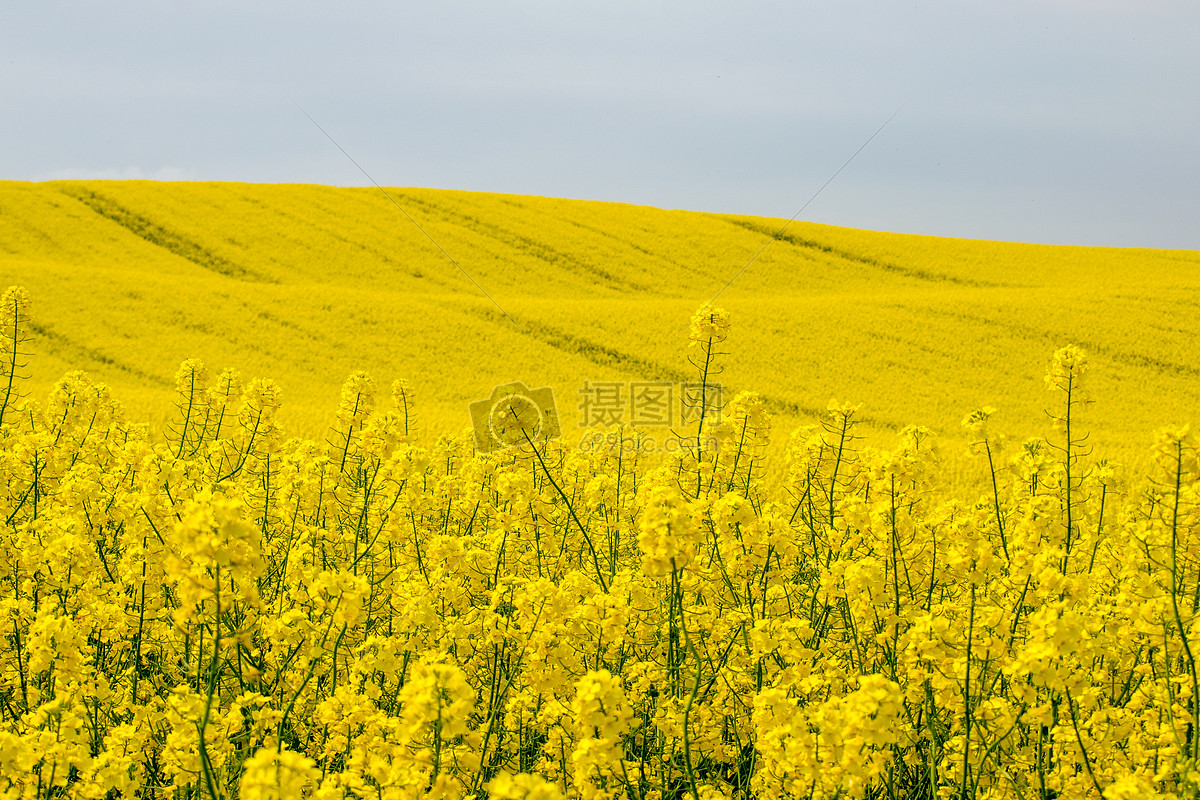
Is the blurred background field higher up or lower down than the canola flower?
higher up

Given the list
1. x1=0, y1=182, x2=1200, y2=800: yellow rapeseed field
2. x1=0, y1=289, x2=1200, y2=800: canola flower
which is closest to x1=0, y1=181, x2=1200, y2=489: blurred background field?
x1=0, y1=182, x2=1200, y2=800: yellow rapeseed field

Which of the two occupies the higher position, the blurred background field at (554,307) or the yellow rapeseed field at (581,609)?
the blurred background field at (554,307)

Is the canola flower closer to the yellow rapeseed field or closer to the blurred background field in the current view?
the yellow rapeseed field

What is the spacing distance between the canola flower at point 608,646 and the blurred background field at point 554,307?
4.83 metres

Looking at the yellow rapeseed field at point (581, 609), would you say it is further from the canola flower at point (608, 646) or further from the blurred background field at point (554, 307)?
the blurred background field at point (554, 307)

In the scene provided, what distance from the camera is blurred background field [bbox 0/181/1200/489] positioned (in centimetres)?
1313

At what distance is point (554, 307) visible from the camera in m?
16.7

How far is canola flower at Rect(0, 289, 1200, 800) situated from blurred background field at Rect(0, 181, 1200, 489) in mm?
4829

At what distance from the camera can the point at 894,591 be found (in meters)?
3.05

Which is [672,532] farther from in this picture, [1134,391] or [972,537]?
[1134,391]

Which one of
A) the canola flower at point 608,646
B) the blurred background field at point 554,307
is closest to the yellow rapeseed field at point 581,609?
the canola flower at point 608,646

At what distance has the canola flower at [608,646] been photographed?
2012 mm

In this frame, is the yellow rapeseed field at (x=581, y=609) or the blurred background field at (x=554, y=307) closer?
the yellow rapeseed field at (x=581, y=609)

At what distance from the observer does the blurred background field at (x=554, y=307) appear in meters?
13.1
